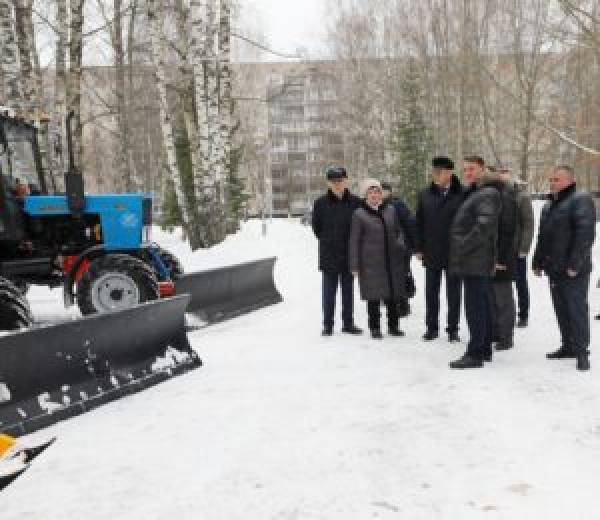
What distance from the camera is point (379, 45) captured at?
121ft

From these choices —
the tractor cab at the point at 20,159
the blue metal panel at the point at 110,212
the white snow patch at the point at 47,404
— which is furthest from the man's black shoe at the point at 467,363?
the tractor cab at the point at 20,159

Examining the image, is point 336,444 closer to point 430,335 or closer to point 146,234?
point 430,335

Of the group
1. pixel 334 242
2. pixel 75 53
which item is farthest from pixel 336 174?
pixel 75 53

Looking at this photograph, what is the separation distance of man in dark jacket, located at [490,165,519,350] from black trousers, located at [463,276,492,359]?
386mm

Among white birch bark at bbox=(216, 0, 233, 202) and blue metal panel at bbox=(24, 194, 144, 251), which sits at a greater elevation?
white birch bark at bbox=(216, 0, 233, 202)

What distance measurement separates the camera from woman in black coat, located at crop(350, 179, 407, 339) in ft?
23.3

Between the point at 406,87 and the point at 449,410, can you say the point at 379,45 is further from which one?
the point at 449,410

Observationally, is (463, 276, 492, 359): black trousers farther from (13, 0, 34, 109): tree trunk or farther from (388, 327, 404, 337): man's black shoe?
(13, 0, 34, 109): tree trunk

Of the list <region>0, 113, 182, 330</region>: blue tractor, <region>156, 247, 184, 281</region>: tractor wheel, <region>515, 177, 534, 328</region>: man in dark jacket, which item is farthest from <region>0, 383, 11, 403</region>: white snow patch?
<region>515, 177, 534, 328</region>: man in dark jacket

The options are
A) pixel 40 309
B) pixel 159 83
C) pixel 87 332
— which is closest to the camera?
pixel 87 332

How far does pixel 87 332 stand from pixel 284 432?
5.82 ft

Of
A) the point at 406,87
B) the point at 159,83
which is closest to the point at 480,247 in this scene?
the point at 159,83

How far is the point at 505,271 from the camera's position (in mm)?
6461

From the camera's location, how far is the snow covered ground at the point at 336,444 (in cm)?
340
